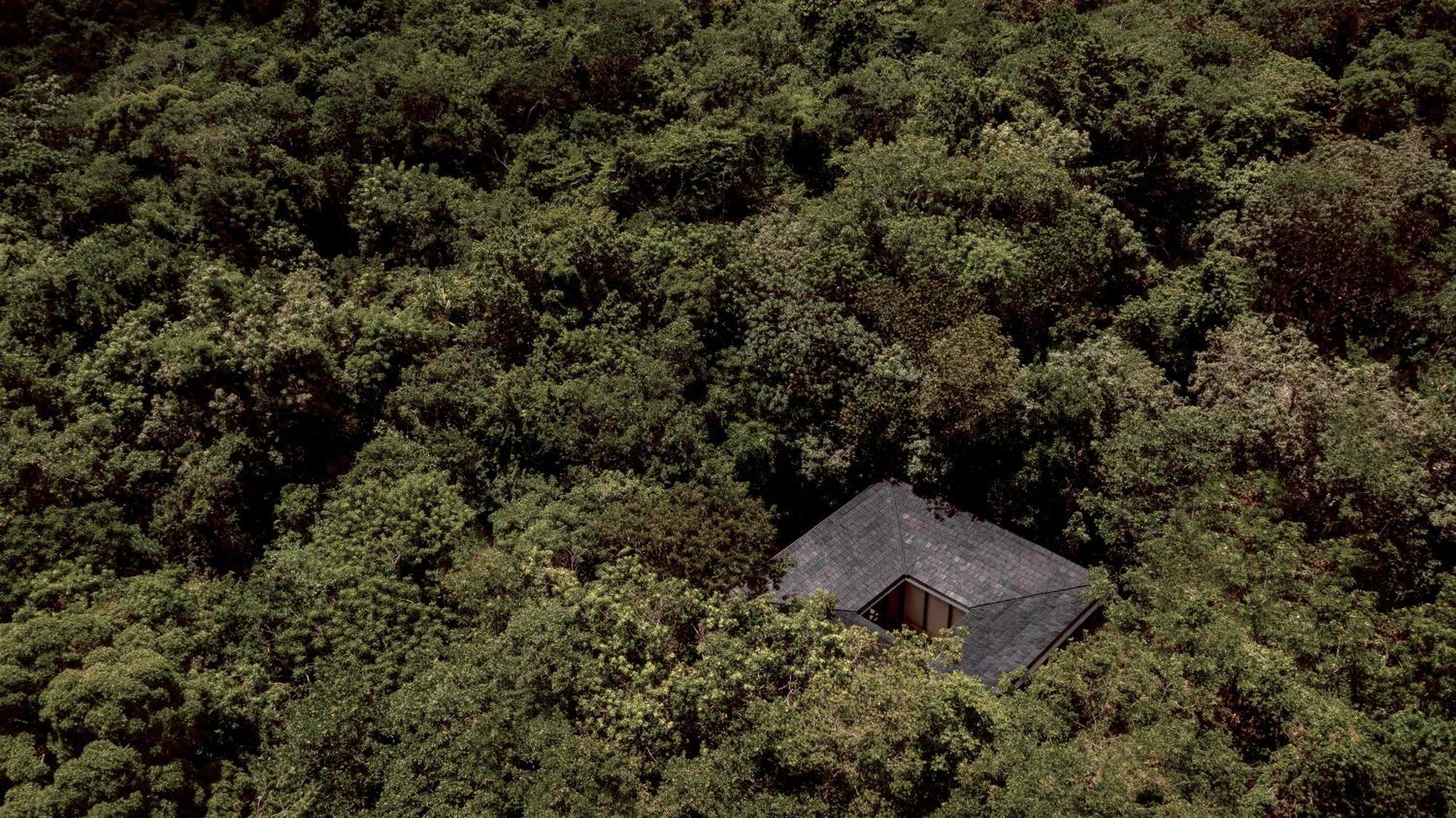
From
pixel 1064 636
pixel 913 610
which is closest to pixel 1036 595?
pixel 1064 636

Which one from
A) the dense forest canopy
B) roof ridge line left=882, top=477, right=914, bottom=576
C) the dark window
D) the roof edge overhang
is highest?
the dense forest canopy

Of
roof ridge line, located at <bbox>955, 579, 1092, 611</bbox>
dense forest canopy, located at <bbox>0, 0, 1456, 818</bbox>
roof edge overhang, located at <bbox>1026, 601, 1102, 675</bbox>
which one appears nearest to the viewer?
dense forest canopy, located at <bbox>0, 0, 1456, 818</bbox>

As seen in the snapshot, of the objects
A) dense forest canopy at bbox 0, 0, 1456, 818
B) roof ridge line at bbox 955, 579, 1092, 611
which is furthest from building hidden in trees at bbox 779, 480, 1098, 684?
dense forest canopy at bbox 0, 0, 1456, 818

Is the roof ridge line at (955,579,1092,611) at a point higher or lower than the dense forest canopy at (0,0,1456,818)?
lower

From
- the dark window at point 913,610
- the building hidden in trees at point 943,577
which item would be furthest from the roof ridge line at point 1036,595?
the dark window at point 913,610

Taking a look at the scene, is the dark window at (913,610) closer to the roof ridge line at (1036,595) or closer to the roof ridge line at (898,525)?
the roof ridge line at (898,525)

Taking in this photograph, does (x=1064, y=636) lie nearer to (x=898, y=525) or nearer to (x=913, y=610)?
(x=913, y=610)

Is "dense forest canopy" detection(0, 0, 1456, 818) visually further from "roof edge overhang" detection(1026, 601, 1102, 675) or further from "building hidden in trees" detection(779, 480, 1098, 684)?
"roof edge overhang" detection(1026, 601, 1102, 675)

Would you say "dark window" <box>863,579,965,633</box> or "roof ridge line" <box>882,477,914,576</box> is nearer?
"dark window" <box>863,579,965,633</box>
